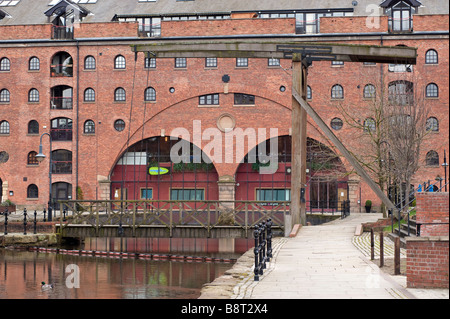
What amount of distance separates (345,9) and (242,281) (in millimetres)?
34034

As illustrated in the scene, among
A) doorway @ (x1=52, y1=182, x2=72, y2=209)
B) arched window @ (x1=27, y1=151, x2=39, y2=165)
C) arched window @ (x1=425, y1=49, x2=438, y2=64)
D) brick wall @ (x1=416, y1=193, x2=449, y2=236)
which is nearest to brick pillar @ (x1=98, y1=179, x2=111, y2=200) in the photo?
doorway @ (x1=52, y1=182, x2=72, y2=209)

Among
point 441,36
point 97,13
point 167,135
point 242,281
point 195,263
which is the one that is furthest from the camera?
point 97,13

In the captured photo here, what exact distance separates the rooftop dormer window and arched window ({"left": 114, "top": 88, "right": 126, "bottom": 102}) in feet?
55.6

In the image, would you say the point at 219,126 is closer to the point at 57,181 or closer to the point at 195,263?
the point at 57,181

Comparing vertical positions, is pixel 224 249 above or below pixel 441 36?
below

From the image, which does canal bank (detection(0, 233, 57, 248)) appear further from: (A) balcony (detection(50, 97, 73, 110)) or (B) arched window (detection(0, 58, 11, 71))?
(B) arched window (detection(0, 58, 11, 71))

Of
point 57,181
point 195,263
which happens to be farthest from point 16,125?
point 195,263

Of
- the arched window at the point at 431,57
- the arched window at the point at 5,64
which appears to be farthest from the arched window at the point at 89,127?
the arched window at the point at 431,57

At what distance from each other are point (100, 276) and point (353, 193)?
25315 mm

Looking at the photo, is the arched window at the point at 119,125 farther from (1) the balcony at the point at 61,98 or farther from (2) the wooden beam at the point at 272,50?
(2) the wooden beam at the point at 272,50

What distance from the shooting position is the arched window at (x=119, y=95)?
45.1 m

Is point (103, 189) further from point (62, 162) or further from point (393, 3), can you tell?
point (393, 3)

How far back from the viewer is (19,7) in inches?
1967

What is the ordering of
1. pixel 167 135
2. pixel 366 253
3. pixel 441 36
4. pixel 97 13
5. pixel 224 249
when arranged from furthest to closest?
pixel 97 13 → pixel 167 135 → pixel 441 36 → pixel 224 249 → pixel 366 253
